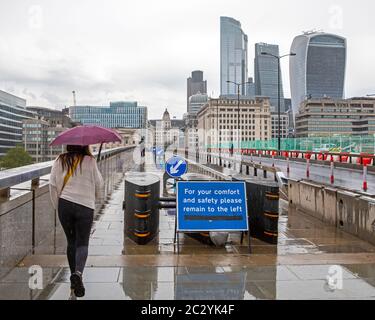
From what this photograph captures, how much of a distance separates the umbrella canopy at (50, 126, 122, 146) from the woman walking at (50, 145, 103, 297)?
204 millimetres

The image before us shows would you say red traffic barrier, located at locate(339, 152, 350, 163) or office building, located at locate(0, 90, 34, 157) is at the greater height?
office building, located at locate(0, 90, 34, 157)

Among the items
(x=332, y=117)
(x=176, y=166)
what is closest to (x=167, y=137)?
(x=332, y=117)

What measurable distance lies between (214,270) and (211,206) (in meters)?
1.71

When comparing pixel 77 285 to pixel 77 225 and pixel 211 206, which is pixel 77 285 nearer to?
pixel 77 225

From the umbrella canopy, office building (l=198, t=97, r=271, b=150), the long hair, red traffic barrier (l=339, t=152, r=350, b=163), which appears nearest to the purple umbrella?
the umbrella canopy

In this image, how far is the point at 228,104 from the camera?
493ft

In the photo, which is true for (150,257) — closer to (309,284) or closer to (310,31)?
(309,284)

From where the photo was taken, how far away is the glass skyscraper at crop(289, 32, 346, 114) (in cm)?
13800

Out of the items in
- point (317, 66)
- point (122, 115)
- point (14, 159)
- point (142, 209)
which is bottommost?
point (14, 159)

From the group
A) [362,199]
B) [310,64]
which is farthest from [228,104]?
[362,199]

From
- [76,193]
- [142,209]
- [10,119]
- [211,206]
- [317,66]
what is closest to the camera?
[76,193]

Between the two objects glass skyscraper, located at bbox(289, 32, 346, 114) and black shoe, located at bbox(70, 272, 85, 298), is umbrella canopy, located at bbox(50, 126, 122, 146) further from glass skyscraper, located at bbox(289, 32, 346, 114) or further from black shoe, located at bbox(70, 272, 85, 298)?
glass skyscraper, located at bbox(289, 32, 346, 114)

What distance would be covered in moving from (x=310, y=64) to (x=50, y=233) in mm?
148022

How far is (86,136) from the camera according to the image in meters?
5.11
